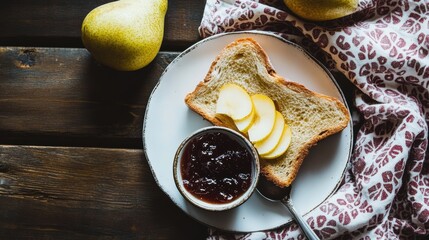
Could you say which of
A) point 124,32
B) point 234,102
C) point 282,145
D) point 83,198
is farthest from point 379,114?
point 83,198

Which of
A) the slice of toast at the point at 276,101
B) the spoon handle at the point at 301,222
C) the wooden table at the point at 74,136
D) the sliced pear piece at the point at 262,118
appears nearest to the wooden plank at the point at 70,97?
the wooden table at the point at 74,136

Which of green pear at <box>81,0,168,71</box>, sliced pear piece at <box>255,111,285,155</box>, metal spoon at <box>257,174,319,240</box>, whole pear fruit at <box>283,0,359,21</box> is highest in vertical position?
whole pear fruit at <box>283,0,359,21</box>

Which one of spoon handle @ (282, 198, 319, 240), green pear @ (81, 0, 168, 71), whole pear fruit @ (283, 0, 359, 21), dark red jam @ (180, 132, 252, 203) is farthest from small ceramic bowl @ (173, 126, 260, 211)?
whole pear fruit @ (283, 0, 359, 21)

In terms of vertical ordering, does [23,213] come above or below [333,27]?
below

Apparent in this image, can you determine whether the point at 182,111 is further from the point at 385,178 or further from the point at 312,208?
the point at 385,178

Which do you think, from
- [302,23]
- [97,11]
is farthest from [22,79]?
[302,23]

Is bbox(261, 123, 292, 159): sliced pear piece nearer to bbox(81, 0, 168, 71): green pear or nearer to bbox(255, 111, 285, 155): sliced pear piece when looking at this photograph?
bbox(255, 111, 285, 155): sliced pear piece
